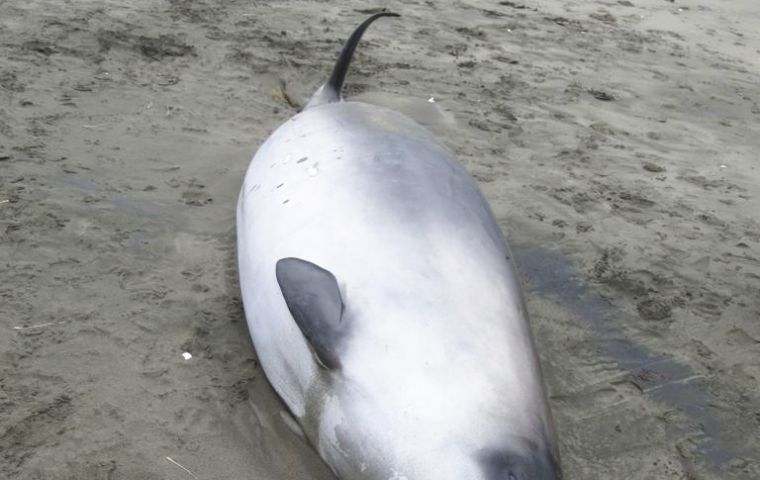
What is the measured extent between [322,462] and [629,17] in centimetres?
798

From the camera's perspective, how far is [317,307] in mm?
2992

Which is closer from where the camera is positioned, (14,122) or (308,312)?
(308,312)

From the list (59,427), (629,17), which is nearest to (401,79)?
(629,17)

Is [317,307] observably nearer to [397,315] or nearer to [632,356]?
[397,315]

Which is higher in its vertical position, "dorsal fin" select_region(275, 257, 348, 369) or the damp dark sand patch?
"dorsal fin" select_region(275, 257, 348, 369)

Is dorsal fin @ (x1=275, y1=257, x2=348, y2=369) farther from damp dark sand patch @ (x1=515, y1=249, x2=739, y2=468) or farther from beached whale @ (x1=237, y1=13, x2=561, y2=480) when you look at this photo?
damp dark sand patch @ (x1=515, y1=249, x2=739, y2=468)

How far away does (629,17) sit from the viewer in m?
9.61

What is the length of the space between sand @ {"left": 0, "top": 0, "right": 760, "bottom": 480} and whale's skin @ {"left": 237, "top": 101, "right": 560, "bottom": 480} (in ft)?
1.15

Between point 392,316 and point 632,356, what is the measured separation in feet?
5.42

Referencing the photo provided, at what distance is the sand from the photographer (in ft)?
11.1

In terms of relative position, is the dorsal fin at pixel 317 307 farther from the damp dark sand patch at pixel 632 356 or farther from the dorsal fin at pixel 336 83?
the dorsal fin at pixel 336 83

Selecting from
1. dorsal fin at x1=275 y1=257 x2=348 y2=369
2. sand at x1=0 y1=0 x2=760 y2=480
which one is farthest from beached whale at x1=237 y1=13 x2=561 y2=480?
sand at x1=0 y1=0 x2=760 y2=480

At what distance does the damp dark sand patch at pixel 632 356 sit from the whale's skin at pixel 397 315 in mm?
860

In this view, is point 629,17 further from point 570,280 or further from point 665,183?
point 570,280
